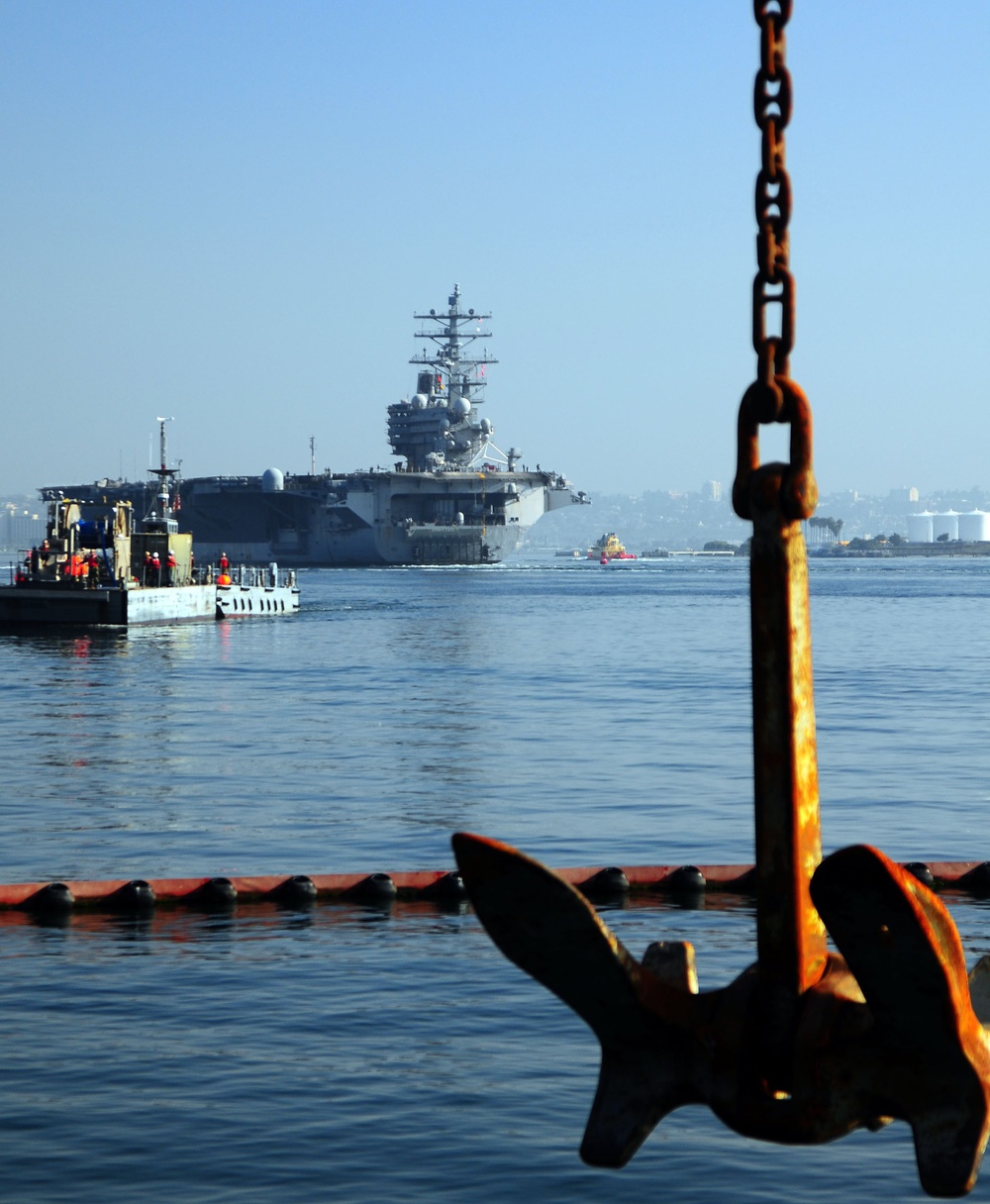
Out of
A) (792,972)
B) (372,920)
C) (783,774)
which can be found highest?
(783,774)

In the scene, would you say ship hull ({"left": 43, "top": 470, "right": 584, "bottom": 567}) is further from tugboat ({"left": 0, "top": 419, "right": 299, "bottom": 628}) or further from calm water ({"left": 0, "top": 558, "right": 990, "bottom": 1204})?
calm water ({"left": 0, "top": 558, "right": 990, "bottom": 1204})

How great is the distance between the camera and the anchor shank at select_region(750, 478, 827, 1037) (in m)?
4.48

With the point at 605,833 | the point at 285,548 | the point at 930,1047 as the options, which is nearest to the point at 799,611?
the point at 930,1047

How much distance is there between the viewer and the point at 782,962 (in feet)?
14.9

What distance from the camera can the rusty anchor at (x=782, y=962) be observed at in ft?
13.9

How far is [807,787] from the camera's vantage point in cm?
452

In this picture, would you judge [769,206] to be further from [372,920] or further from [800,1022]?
[372,920]

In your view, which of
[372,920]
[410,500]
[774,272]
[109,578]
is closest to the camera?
[774,272]

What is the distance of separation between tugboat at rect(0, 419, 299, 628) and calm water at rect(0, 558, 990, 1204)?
1334 centimetres

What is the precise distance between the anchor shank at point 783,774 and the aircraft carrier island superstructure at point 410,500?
414 ft

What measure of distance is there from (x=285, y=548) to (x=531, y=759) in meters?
120

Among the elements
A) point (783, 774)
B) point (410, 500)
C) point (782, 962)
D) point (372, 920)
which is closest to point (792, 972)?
point (782, 962)

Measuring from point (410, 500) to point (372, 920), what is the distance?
4783 inches

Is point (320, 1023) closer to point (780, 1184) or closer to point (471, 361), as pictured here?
point (780, 1184)
